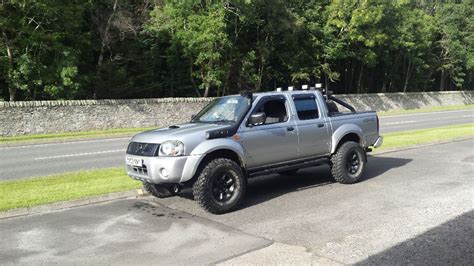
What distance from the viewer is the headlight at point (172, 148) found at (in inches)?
290

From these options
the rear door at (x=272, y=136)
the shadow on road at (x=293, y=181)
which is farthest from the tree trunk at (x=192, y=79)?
the rear door at (x=272, y=136)

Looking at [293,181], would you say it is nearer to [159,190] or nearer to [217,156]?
[217,156]

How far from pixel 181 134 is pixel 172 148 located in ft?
0.97

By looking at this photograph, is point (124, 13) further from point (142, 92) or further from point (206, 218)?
point (206, 218)

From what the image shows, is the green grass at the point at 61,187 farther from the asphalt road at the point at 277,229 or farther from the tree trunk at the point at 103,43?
the tree trunk at the point at 103,43

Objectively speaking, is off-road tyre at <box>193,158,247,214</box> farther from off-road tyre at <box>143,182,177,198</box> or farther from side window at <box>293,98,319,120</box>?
side window at <box>293,98,319,120</box>

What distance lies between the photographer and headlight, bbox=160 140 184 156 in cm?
Result: 737

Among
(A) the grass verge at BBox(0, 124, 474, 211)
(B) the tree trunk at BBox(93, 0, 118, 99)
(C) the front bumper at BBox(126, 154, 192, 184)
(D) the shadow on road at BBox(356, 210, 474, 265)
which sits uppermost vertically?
(B) the tree trunk at BBox(93, 0, 118, 99)

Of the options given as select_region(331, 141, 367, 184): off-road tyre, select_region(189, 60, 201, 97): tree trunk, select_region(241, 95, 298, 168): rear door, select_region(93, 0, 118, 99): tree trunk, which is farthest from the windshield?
select_region(189, 60, 201, 97): tree trunk

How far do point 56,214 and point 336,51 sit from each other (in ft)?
111

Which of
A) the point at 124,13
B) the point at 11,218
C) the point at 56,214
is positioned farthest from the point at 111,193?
the point at 124,13

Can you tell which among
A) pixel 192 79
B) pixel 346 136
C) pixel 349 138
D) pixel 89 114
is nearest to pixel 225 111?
pixel 346 136

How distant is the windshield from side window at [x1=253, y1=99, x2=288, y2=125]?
1.30 ft

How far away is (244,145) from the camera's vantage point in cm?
800
